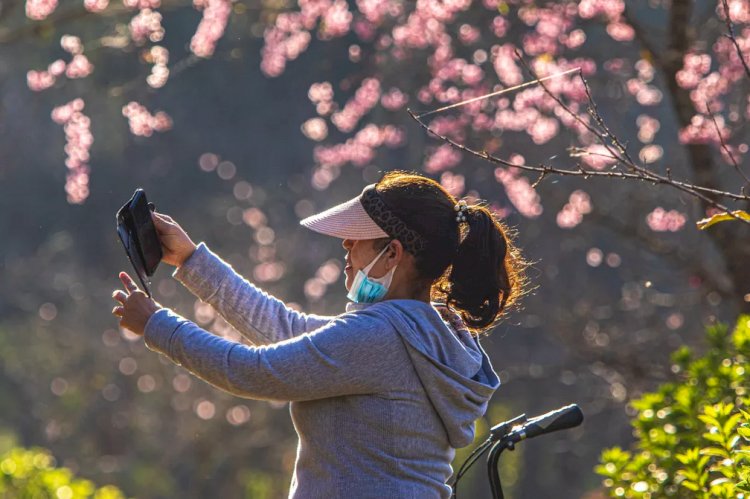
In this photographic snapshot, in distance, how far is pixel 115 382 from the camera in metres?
16.8

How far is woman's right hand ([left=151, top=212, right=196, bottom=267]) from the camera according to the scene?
2.81m

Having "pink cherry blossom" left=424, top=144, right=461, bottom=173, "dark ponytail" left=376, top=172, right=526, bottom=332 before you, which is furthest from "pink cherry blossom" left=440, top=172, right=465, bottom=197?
"dark ponytail" left=376, top=172, right=526, bottom=332

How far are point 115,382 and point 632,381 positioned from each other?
11.4m

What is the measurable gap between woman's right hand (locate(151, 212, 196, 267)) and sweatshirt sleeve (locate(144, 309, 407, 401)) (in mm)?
488

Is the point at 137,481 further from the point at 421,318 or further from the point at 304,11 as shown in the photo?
the point at 421,318

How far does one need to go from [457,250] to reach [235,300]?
619 millimetres

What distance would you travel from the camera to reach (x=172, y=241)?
283cm

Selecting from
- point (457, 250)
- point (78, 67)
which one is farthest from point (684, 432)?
point (78, 67)

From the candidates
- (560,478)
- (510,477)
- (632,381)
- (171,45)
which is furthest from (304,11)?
(510,477)

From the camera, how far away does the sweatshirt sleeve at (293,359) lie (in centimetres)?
228

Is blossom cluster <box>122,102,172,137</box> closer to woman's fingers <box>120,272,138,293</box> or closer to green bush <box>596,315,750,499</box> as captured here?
green bush <box>596,315,750,499</box>

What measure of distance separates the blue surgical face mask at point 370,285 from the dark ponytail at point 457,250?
7 centimetres

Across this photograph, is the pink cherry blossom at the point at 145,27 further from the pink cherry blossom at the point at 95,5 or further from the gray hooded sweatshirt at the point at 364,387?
the gray hooded sweatshirt at the point at 364,387

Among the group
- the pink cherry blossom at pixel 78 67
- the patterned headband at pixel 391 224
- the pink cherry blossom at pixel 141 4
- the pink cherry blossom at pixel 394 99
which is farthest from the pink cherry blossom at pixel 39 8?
the patterned headband at pixel 391 224
